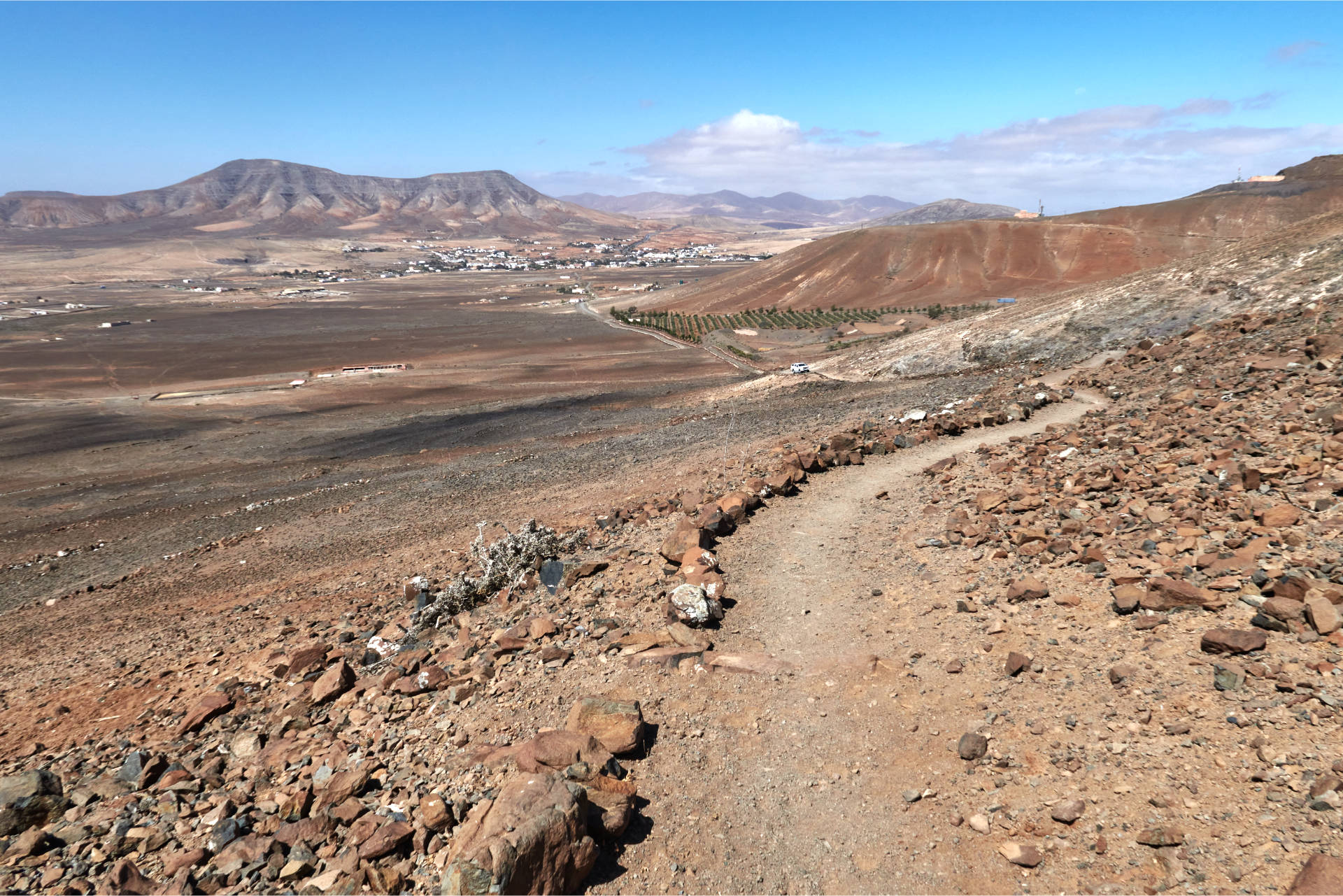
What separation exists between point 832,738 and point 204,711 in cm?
690

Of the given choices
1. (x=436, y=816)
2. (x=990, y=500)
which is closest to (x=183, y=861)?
(x=436, y=816)

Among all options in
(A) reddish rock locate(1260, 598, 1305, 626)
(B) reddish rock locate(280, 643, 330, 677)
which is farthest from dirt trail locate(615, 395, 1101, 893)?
(B) reddish rock locate(280, 643, 330, 677)

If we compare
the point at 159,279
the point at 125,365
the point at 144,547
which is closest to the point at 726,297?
the point at 125,365

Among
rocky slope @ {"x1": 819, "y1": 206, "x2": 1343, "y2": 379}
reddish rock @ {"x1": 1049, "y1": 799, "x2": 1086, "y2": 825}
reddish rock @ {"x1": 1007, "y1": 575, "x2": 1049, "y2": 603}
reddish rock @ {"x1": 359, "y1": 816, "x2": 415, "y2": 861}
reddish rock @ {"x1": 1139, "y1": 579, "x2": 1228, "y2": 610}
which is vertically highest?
rocky slope @ {"x1": 819, "y1": 206, "x2": 1343, "y2": 379}

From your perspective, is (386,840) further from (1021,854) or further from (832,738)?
(1021,854)

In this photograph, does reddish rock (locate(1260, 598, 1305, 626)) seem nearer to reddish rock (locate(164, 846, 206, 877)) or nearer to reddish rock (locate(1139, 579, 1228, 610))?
reddish rock (locate(1139, 579, 1228, 610))

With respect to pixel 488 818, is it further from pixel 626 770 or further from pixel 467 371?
pixel 467 371

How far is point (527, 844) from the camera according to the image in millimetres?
4617

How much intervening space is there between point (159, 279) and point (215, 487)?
142 metres

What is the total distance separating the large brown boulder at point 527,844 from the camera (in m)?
4.47

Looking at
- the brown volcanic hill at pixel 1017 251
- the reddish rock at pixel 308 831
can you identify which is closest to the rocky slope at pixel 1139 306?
the reddish rock at pixel 308 831

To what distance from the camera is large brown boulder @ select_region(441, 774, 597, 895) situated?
4.47m

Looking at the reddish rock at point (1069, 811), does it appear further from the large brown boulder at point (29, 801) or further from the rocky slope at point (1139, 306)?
the rocky slope at point (1139, 306)

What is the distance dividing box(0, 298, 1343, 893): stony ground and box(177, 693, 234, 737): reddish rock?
34mm
